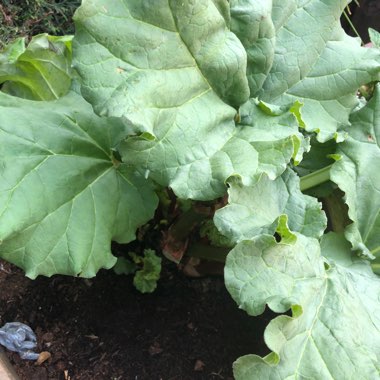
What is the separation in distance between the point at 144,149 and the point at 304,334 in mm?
396

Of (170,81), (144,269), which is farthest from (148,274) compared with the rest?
(170,81)

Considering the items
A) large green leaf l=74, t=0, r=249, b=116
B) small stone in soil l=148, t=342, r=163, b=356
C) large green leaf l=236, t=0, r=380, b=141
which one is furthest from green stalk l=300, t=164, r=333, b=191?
small stone in soil l=148, t=342, r=163, b=356

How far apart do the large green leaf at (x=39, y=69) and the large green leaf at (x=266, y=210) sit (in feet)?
1.48

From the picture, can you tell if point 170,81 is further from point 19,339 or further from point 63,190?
point 19,339

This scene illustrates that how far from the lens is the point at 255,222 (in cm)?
99

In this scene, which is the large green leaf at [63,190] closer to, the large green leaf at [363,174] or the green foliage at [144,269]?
the green foliage at [144,269]

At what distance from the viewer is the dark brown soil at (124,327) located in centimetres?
134

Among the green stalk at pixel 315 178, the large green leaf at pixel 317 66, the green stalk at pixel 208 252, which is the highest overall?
the large green leaf at pixel 317 66

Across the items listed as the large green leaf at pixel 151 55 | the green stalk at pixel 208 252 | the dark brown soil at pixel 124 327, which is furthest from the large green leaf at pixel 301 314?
the dark brown soil at pixel 124 327

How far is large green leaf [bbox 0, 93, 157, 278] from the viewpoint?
1030 mm

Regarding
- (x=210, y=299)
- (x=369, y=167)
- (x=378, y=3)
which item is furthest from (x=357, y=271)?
(x=378, y=3)

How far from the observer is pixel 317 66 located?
3.95ft

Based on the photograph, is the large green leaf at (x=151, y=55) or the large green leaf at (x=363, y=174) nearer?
the large green leaf at (x=151, y=55)

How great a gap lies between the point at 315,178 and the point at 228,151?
334 millimetres
